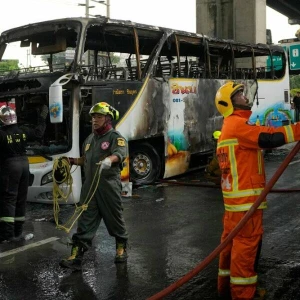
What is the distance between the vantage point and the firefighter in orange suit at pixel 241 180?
4121mm

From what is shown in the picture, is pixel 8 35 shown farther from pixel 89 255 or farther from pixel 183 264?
pixel 183 264

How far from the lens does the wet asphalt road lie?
4.72 metres

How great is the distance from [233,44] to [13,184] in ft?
27.2

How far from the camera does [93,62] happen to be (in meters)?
11.1

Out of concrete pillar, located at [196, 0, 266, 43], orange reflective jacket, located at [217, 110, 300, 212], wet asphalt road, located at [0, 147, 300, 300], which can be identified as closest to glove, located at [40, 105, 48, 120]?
wet asphalt road, located at [0, 147, 300, 300]

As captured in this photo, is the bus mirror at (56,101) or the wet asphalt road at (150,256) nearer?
the wet asphalt road at (150,256)

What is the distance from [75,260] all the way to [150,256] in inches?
35.5

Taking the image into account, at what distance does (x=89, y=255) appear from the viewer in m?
5.87

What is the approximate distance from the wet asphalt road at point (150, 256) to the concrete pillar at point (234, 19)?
1680 centimetres

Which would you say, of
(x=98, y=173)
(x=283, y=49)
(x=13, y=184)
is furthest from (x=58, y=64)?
(x=283, y=49)

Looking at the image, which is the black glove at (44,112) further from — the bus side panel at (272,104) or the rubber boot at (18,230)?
the bus side panel at (272,104)

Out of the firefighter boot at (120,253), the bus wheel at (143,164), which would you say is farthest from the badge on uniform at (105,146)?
the bus wheel at (143,164)

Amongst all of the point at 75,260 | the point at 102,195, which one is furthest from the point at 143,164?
the point at 75,260

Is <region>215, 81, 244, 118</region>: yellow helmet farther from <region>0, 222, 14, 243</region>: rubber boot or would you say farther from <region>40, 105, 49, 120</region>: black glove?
<region>40, 105, 49, 120</region>: black glove
